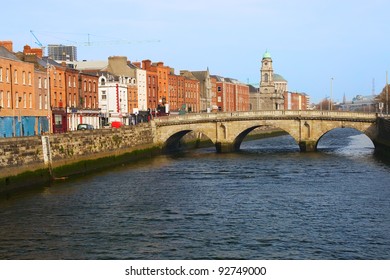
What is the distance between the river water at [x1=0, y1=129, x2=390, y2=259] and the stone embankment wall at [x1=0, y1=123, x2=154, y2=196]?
7.44 ft

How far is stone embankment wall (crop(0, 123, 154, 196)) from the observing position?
4753 cm

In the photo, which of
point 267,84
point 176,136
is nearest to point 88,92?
point 176,136

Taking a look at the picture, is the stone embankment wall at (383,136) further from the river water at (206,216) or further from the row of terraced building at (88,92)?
the row of terraced building at (88,92)

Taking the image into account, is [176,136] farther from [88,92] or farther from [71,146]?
[71,146]

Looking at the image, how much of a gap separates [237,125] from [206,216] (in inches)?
1900

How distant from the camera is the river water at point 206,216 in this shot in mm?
29047

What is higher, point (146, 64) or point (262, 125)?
point (146, 64)

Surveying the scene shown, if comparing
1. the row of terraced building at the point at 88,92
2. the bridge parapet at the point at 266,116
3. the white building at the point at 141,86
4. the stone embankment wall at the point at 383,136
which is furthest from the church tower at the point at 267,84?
the stone embankment wall at the point at 383,136

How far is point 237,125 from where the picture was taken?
84312mm

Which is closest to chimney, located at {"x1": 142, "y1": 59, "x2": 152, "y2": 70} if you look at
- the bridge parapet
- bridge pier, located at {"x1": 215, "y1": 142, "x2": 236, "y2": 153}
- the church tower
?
the bridge parapet

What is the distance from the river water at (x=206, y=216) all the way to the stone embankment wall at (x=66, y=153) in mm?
2268

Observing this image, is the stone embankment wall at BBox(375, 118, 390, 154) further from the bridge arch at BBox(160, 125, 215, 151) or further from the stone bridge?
the bridge arch at BBox(160, 125, 215, 151)

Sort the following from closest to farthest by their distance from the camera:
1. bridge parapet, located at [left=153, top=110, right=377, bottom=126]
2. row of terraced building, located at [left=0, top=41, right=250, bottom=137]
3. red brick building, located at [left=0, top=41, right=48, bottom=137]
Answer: red brick building, located at [left=0, top=41, right=48, bottom=137] < row of terraced building, located at [left=0, top=41, right=250, bottom=137] < bridge parapet, located at [left=153, top=110, right=377, bottom=126]
